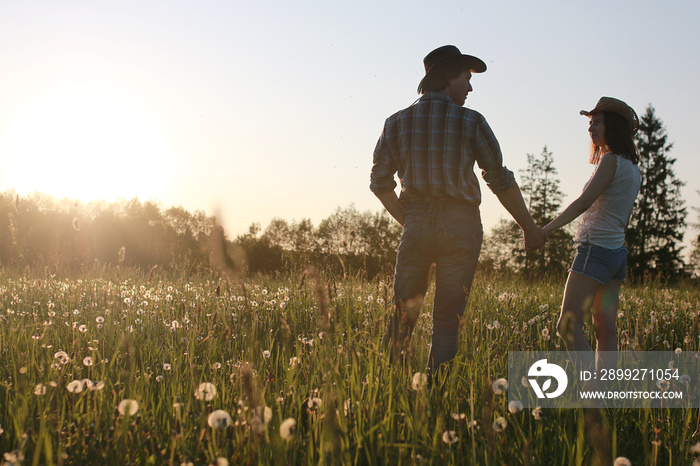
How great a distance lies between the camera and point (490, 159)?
358cm

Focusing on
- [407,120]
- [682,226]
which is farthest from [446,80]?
[682,226]

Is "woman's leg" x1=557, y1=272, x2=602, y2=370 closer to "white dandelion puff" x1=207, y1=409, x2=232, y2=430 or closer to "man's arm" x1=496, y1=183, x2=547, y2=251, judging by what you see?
"man's arm" x1=496, y1=183, x2=547, y2=251

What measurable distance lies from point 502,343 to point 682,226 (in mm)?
52697

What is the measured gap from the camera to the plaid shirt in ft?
11.3

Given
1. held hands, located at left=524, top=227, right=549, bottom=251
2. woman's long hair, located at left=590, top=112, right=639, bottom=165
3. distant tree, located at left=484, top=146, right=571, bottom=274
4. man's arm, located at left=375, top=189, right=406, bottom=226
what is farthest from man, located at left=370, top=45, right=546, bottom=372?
distant tree, located at left=484, top=146, right=571, bottom=274

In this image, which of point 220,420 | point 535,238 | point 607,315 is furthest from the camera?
point 535,238

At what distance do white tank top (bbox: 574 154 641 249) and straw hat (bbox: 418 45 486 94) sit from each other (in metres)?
1.26

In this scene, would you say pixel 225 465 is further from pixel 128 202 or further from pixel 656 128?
pixel 128 202

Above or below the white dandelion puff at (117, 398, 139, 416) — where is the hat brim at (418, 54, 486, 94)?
above

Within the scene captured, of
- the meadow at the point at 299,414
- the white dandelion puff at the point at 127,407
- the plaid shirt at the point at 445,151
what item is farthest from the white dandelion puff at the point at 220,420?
the plaid shirt at the point at 445,151

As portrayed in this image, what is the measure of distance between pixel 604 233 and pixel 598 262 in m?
0.23

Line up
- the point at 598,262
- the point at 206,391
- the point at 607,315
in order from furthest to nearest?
the point at 607,315, the point at 598,262, the point at 206,391

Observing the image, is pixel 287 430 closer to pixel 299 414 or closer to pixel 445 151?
pixel 299 414

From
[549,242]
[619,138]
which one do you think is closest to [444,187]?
[619,138]
